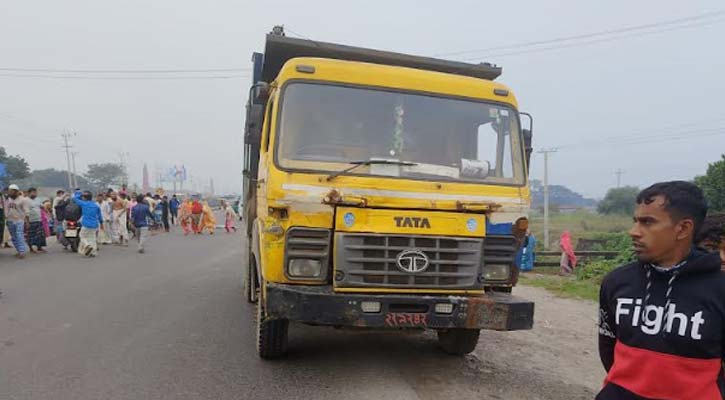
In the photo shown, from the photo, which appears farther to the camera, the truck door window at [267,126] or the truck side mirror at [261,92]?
the truck side mirror at [261,92]

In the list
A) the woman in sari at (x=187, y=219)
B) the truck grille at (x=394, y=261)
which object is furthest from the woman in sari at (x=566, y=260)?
the woman in sari at (x=187, y=219)

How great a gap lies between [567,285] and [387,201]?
8.23 metres

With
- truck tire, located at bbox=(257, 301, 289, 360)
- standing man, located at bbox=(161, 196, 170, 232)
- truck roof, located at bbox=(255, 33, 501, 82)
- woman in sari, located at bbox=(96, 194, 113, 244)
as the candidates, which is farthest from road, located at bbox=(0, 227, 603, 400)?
A: standing man, located at bbox=(161, 196, 170, 232)

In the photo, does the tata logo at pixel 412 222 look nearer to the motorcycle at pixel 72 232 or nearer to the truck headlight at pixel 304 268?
the truck headlight at pixel 304 268

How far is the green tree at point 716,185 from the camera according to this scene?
23469 millimetres

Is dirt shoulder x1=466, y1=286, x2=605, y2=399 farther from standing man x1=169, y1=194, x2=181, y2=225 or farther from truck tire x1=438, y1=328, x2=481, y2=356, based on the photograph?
standing man x1=169, y1=194, x2=181, y2=225

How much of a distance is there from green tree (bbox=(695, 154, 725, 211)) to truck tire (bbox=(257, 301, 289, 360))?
24655mm

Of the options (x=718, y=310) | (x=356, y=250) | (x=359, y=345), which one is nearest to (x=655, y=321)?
(x=718, y=310)

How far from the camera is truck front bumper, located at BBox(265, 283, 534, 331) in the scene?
3.85m

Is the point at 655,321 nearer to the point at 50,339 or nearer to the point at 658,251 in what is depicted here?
the point at 658,251

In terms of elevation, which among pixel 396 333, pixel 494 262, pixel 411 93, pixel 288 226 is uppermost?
pixel 411 93

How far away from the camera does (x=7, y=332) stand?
5.46 metres

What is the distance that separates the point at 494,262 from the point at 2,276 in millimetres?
8656

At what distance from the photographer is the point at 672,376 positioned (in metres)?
1.88
